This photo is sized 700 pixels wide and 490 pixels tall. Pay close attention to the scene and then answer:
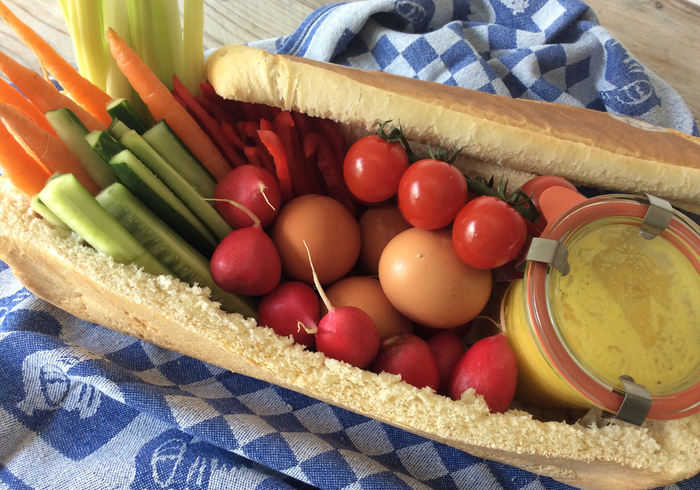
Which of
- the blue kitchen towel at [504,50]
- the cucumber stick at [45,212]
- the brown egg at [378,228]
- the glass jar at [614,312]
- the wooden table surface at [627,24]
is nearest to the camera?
the glass jar at [614,312]

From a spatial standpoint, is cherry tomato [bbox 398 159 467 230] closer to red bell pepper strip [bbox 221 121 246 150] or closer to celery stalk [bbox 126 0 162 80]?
red bell pepper strip [bbox 221 121 246 150]

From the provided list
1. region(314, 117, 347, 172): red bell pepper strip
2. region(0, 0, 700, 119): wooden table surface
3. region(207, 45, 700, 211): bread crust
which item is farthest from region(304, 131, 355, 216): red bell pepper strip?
region(0, 0, 700, 119): wooden table surface

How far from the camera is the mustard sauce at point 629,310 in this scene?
3.46 feet

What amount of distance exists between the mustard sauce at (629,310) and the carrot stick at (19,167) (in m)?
1.25

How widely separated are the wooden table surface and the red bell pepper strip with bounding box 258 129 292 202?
111 cm

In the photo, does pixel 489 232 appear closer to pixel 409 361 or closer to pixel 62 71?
pixel 409 361

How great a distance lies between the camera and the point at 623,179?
52.1 inches

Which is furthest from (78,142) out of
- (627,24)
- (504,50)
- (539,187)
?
(627,24)

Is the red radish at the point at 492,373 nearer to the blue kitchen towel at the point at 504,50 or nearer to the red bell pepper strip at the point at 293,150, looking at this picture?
the red bell pepper strip at the point at 293,150

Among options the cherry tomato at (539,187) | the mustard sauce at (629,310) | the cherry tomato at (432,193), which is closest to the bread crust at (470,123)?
the cherry tomato at (539,187)

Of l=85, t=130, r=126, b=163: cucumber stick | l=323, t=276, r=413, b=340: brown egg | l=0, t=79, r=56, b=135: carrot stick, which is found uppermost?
l=0, t=79, r=56, b=135: carrot stick

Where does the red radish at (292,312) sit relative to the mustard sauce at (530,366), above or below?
above

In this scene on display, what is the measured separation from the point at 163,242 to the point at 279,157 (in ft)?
1.19

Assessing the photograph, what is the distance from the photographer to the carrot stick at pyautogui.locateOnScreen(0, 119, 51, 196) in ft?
3.59
